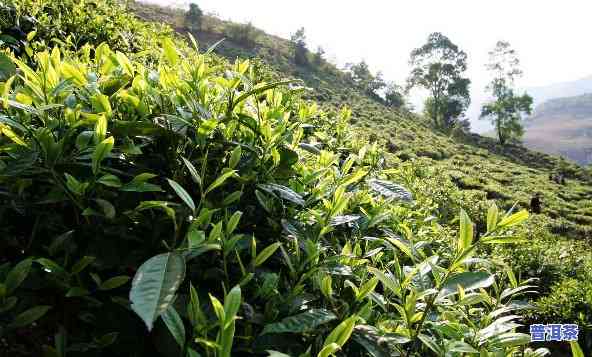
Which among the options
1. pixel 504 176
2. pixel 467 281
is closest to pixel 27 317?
pixel 467 281

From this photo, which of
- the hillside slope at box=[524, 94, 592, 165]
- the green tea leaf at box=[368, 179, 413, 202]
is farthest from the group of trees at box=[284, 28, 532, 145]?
the hillside slope at box=[524, 94, 592, 165]

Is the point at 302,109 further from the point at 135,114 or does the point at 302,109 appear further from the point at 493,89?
the point at 493,89

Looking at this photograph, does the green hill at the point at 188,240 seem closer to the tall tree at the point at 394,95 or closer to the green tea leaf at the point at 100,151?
the green tea leaf at the point at 100,151

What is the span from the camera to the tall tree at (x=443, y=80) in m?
Answer: 43.0

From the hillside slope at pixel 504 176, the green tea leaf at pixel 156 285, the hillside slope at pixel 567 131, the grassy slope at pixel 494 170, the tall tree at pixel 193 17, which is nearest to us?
the green tea leaf at pixel 156 285

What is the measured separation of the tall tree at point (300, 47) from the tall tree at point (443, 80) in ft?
40.5

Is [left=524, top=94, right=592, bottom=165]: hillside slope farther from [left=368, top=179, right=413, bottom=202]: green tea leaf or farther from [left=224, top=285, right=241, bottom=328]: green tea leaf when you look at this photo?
[left=224, top=285, right=241, bottom=328]: green tea leaf

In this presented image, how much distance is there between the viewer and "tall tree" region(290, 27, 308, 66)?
1553 inches

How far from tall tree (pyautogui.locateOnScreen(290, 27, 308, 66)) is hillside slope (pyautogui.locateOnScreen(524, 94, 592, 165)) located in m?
113

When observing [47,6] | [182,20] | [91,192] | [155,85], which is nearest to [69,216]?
[91,192]

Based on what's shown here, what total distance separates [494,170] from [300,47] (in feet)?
82.9

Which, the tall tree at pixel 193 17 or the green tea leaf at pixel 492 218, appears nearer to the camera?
the green tea leaf at pixel 492 218

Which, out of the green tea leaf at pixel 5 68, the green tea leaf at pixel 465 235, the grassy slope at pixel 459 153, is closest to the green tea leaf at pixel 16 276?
the green tea leaf at pixel 5 68

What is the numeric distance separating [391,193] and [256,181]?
482 mm
